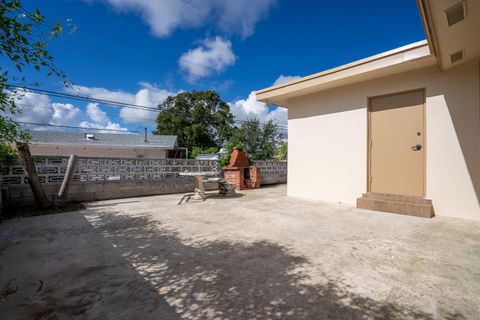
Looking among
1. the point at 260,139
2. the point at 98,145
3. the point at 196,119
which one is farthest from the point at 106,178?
the point at 196,119

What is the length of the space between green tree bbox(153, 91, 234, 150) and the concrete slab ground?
2591 centimetres

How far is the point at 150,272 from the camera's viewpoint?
2.31m

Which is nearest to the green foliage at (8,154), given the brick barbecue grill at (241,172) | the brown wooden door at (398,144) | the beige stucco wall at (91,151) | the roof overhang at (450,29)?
the brick barbecue grill at (241,172)

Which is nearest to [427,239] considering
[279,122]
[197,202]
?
[197,202]

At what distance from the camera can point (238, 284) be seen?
207 cm

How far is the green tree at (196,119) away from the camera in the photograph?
2955 cm

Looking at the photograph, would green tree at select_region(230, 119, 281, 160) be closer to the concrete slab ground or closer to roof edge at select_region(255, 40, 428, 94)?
roof edge at select_region(255, 40, 428, 94)

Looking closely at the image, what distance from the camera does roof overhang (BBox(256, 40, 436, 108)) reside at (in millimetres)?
4312

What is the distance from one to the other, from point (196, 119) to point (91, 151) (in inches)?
568

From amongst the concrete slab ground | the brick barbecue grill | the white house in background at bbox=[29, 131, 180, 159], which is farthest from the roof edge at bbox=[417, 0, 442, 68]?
the white house in background at bbox=[29, 131, 180, 159]

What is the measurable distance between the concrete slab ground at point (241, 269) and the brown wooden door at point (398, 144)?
949mm

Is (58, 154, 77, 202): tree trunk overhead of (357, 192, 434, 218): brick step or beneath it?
overhead

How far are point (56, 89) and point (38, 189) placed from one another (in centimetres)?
873

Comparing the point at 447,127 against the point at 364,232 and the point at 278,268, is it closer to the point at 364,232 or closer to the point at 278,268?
the point at 364,232
